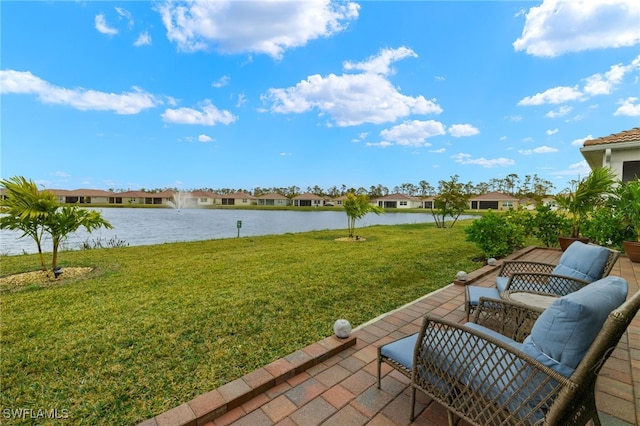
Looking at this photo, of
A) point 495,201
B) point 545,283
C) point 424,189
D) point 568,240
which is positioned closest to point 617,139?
point 568,240

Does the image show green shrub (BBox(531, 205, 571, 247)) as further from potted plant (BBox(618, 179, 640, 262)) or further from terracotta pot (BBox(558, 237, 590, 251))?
potted plant (BBox(618, 179, 640, 262))

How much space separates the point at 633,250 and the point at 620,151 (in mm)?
3026

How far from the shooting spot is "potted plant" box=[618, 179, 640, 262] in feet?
17.3

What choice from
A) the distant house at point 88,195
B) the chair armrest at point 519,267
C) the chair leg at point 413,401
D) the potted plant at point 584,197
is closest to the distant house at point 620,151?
the potted plant at point 584,197

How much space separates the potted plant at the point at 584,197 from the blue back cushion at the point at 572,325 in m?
6.62

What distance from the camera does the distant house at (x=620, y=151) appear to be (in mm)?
6570

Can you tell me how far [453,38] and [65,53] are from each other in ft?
38.8

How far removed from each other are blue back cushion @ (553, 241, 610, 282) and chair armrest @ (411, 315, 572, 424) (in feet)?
6.53

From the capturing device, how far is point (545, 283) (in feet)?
9.53

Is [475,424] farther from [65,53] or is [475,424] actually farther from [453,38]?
[453,38]

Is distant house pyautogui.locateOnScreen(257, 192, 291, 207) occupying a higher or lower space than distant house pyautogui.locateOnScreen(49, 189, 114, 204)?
lower

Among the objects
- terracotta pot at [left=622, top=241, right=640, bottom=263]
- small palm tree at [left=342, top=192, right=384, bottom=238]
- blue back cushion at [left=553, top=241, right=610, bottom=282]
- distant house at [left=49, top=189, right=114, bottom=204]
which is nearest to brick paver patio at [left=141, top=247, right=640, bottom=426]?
blue back cushion at [left=553, top=241, right=610, bottom=282]

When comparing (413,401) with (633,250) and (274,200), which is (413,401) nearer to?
(633,250)

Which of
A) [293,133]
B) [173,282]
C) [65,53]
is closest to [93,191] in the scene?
[293,133]
